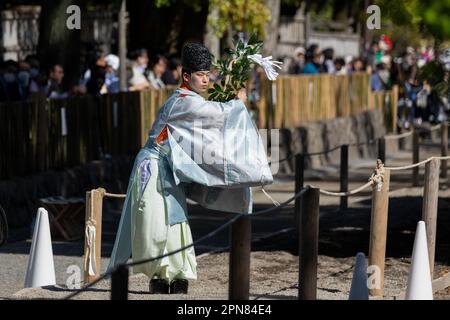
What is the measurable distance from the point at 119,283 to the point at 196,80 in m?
3.15

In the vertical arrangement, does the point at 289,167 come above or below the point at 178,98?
below

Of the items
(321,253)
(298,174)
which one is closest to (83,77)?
(298,174)

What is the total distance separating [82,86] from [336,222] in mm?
4758

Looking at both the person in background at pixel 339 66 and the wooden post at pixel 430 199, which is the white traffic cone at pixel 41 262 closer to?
the wooden post at pixel 430 199

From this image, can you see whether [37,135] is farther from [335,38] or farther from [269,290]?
[335,38]

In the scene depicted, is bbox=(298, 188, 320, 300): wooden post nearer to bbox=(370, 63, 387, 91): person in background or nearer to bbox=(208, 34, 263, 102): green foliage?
bbox=(208, 34, 263, 102): green foliage

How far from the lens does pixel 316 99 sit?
24.9m

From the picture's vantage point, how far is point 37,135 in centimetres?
1616

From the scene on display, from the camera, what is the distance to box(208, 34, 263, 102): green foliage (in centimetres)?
1076

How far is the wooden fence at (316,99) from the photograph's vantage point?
22578mm

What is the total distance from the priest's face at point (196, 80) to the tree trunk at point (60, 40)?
28.7 ft

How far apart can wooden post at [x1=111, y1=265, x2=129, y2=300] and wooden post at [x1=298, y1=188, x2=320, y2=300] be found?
1.93 meters

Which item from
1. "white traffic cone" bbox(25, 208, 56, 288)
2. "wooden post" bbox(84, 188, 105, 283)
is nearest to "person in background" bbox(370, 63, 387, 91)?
"wooden post" bbox(84, 188, 105, 283)
